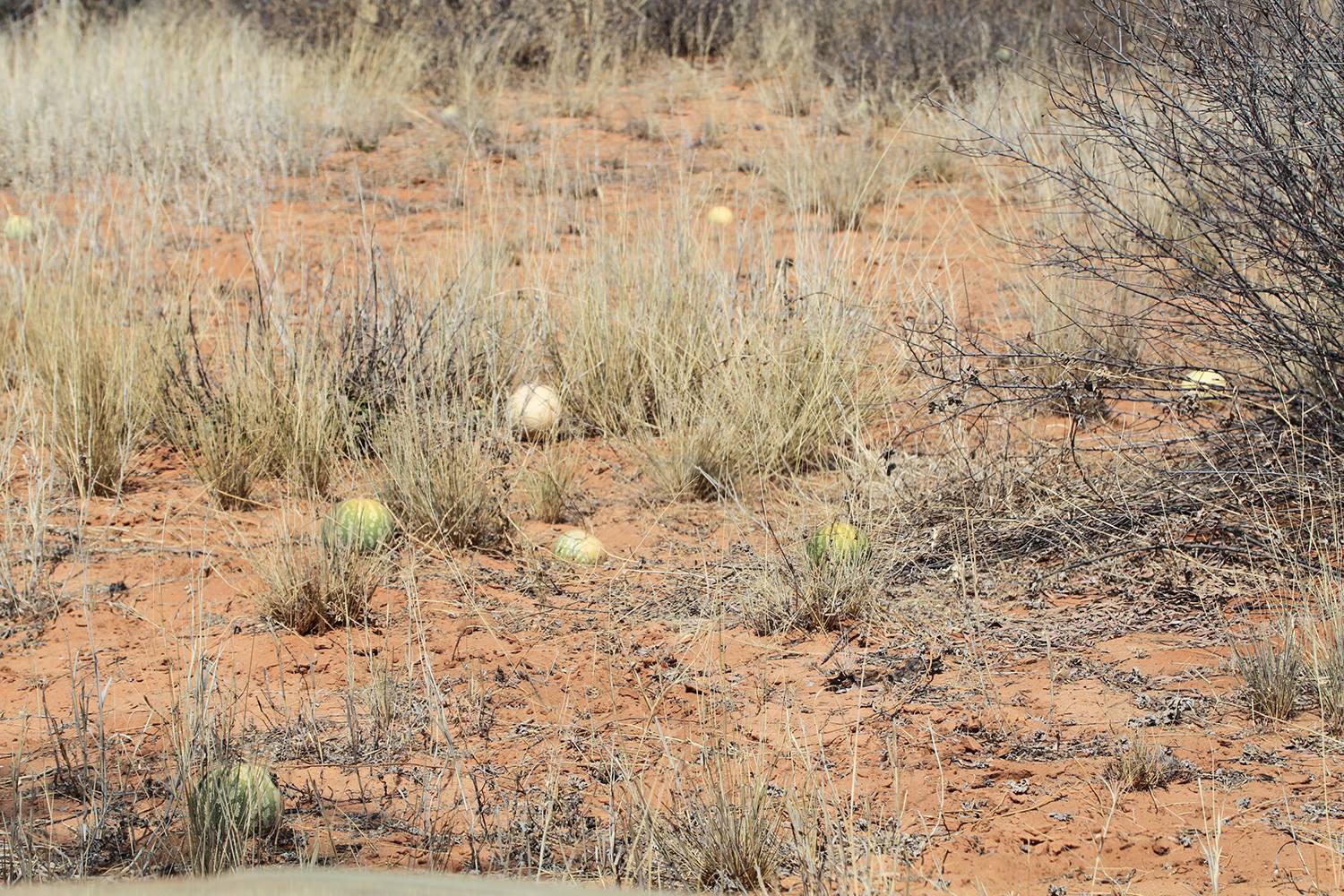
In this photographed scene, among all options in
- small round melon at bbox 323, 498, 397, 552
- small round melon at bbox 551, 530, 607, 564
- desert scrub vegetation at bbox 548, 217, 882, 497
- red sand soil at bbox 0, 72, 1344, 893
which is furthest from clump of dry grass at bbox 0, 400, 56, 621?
desert scrub vegetation at bbox 548, 217, 882, 497

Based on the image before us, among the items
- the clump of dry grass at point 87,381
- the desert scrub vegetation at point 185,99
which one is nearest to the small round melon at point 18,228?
the desert scrub vegetation at point 185,99

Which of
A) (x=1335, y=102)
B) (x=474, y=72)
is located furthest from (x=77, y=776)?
(x=474, y=72)

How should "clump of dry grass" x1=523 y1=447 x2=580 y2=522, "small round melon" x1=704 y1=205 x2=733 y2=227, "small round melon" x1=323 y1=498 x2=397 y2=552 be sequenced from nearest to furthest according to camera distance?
"small round melon" x1=323 y1=498 x2=397 y2=552, "clump of dry grass" x1=523 y1=447 x2=580 y2=522, "small round melon" x1=704 y1=205 x2=733 y2=227

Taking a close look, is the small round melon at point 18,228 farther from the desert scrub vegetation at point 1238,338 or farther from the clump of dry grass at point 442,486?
the desert scrub vegetation at point 1238,338

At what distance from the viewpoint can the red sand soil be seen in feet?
7.38

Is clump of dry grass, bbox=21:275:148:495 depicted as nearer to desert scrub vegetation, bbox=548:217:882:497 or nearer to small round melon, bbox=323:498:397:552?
small round melon, bbox=323:498:397:552

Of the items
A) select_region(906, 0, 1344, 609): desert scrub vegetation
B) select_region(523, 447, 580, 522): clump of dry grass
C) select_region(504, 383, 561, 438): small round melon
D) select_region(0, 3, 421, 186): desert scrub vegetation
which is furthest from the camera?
select_region(0, 3, 421, 186): desert scrub vegetation

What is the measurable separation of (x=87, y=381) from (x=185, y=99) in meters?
4.81

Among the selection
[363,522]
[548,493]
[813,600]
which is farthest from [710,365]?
[813,600]

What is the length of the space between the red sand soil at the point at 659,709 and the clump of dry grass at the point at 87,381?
24cm

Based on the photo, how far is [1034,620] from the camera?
3.23m

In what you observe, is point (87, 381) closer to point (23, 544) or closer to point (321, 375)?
point (321, 375)

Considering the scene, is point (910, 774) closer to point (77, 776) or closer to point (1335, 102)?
point (77, 776)

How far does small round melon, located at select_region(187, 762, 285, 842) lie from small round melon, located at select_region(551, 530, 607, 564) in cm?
160
